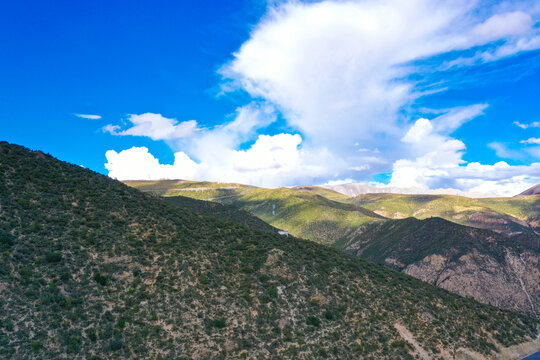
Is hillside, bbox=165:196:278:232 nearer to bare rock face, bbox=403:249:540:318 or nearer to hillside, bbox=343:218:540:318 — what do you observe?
hillside, bbox=343:218:540:318

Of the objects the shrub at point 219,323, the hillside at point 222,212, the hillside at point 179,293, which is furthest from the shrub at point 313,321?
the hillside at point 222,212

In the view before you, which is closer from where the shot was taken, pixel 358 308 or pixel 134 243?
pixel 134 243

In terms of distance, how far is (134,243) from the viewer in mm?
39438

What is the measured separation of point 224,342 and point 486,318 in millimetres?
41907

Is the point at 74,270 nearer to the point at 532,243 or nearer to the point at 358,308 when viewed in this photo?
the point at 358,308

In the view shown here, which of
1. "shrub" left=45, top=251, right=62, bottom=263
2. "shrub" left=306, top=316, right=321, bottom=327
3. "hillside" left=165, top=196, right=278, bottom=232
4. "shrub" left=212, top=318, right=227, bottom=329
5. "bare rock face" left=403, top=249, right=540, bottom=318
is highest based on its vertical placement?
"hillside" left=165, top=196, right=278, bottom=232

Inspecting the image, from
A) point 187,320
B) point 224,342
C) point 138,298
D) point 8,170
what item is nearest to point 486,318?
point 224,342

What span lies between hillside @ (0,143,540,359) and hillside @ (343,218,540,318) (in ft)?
105

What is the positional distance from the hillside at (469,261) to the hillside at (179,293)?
1261 inches

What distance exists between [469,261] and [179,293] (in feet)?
282

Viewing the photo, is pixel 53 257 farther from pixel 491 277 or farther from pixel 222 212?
pixel 491 277

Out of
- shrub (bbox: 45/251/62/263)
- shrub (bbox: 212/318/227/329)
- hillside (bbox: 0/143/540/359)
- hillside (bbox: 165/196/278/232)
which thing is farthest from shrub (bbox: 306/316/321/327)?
hillside (bbox: 165/196/278/232)

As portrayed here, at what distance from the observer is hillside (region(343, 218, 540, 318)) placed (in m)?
79.7

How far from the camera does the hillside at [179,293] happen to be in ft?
92.9
